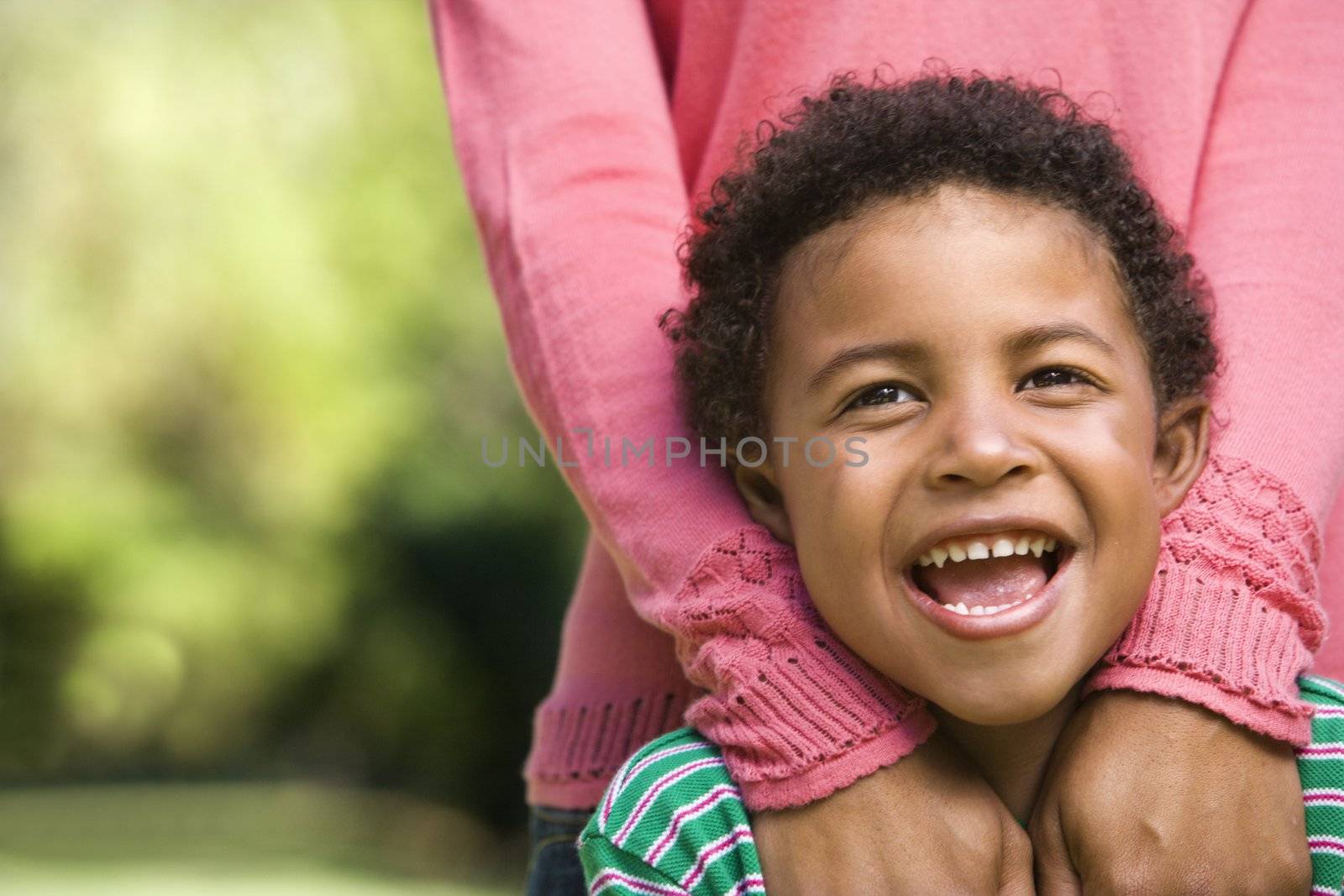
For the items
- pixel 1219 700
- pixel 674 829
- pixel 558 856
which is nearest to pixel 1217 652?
pixel 1219 700

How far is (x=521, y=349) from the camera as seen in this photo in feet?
5.12

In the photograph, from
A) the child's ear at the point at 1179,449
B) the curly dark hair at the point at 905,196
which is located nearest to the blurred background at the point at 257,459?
the curly dark hair at the point at 905,196

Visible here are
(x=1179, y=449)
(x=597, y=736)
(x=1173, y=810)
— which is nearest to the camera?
(x=1173, y=810)

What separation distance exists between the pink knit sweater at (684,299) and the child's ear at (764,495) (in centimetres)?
3

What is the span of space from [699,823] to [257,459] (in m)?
5.19

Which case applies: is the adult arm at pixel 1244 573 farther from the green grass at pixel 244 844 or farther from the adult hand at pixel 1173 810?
the green grass at pixel 244 844

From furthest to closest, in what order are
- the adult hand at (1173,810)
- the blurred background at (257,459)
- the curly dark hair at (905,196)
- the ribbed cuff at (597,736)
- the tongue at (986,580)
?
the blurred background at (257,459)
the ribbed cuff at (597,736)
the curly dark hair at (905,196)
the tongue at (986,580)
the adult hand at (1173,810)

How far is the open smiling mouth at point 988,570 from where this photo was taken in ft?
4.20

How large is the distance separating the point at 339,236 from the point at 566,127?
16.3 feet

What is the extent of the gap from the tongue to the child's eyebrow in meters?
0.19

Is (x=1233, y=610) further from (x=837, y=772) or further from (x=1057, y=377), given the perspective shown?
(x=837, y=772)

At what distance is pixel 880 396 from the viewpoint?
134 centimetres

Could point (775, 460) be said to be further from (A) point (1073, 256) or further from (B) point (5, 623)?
(B) point (5, 623)

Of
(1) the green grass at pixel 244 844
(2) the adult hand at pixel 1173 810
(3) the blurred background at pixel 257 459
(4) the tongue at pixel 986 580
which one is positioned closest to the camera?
(2) the adult hand at pixel 1173 810
